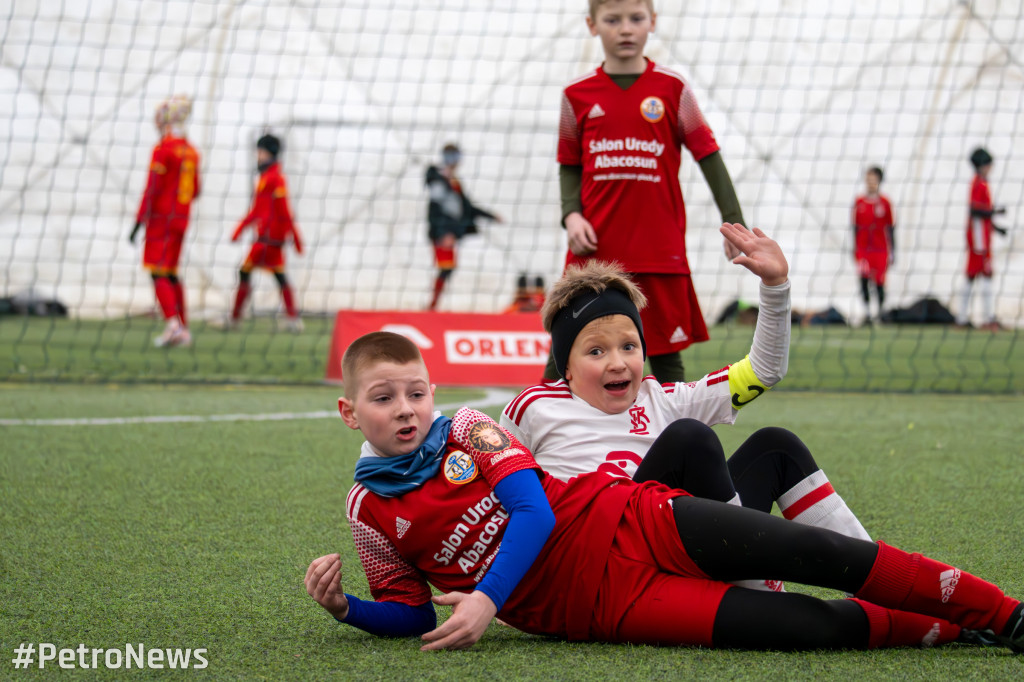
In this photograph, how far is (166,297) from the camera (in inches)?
312

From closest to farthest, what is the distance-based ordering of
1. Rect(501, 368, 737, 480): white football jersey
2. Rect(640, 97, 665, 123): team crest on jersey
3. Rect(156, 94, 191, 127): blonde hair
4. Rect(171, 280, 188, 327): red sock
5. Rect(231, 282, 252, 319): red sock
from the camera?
Rect(501, 368, 737, 480): white football jersey, Rect(640, 97, 665, 123): team crest on jersey, Rect(171, 280, 188, 327): red sock, Rect(156, 94, 191, 127): blonde hair, Rect(231, 282, 252, 319): red sock

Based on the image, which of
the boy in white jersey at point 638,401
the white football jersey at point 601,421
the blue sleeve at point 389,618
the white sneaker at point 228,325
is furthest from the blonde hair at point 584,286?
the white sneaker at point 228,325

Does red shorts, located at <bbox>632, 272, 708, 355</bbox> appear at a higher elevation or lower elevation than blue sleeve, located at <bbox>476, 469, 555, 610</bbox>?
higher

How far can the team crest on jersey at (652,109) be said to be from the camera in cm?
334

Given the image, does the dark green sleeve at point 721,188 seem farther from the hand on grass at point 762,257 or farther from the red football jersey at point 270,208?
the red football jersey at point 270,208

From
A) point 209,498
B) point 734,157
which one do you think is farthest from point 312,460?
point 734,157

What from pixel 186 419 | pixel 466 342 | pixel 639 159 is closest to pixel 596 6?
pixel 639 159

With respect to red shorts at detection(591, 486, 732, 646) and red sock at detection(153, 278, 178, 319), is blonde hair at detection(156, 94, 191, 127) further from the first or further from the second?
red shorts at detection(591, 486, 732, 646)

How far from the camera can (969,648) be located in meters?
1.86

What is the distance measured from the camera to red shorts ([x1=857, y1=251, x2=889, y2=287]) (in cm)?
1238

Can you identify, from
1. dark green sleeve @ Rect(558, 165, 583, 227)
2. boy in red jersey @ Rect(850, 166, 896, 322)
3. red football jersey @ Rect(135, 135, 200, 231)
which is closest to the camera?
dark green sleeve @ Rect(558, 165, 583, 227)

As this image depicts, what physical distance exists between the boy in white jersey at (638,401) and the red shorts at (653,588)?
0.16 meters

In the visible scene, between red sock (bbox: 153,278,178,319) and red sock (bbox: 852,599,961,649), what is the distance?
682 centimetres

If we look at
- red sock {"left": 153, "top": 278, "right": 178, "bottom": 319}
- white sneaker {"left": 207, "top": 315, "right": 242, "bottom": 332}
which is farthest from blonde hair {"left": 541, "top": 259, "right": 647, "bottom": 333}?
white sneaker {"left": 207, "top": 315, "right": 242, "bottom": 332}
